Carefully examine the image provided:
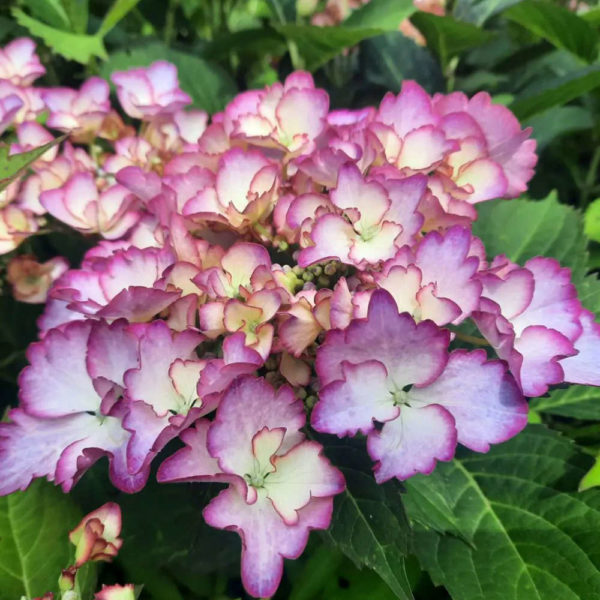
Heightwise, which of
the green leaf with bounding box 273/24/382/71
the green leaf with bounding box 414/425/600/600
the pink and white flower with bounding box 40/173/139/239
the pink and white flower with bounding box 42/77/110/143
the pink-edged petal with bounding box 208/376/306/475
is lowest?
the green leaf with bounding box 414/425/600/600

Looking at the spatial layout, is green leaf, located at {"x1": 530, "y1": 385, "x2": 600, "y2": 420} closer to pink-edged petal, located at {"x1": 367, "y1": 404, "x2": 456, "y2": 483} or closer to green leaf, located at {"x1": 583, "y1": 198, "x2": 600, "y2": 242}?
green leaf, located at {"x1": 583, "y1": 198, "x2": 600, "y2": 242}

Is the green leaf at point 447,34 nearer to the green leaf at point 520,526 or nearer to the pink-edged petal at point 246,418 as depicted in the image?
the green leaf at point 520,526

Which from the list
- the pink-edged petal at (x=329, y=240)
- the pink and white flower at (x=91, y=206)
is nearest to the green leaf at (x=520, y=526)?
the pink-edged petal at (x=329, y=240)

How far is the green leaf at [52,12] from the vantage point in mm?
910

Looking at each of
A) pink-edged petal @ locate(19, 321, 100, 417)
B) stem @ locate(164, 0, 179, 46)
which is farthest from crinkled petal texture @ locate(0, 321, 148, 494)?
stem @ locate(164, 0, 179, 46)

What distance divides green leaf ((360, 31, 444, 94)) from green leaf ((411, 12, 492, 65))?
3cm

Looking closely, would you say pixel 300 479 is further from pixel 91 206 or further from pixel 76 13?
pixel 76 13

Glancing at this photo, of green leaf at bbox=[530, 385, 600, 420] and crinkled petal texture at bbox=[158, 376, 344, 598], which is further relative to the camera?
green leaf at bbox=[530, 385, 600, 420]

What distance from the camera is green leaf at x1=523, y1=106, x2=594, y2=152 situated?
37.5 inches

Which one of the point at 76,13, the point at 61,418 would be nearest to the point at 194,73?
the point at 76,13

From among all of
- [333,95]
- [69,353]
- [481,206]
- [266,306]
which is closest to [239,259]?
[266,306]

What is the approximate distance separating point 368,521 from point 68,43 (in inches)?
27.2

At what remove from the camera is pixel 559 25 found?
0.92 meters

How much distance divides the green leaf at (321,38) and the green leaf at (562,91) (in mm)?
209
